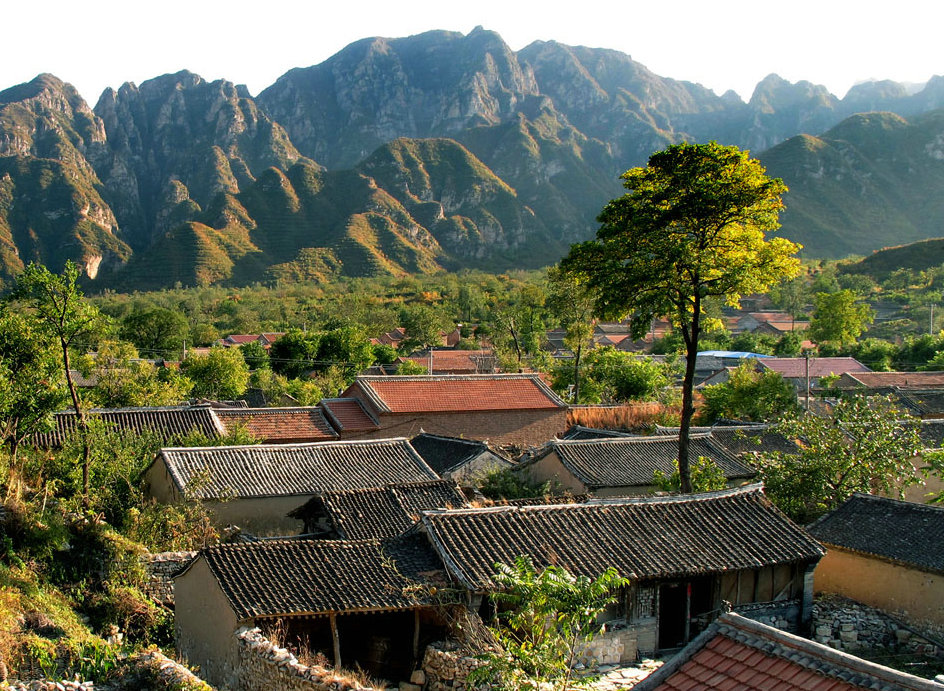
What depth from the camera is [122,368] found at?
3969 cm

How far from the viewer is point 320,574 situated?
1315 centimetres

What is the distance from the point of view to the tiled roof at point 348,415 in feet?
99.6

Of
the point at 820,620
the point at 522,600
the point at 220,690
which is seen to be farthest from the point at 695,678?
the point at 820,620

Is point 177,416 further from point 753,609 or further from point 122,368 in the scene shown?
point 753,609

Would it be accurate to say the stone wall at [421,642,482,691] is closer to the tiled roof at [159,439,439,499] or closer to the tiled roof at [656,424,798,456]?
the tiled roof at [159,439,439,499]

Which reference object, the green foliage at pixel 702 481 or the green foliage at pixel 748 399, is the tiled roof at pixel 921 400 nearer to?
the green foliage at pixel 748 399

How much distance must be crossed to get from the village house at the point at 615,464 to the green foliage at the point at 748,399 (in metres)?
8.56

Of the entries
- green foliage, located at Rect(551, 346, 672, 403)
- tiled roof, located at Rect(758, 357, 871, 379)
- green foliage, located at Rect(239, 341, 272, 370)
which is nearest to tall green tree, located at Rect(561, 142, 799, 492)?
green foliage, located at Rect(551, 346, 672, 403)

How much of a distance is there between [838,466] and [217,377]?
112 feet

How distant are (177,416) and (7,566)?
12.1 metres

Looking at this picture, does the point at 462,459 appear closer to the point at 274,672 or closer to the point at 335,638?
the point at 335,638

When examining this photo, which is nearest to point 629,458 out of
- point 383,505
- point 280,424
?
point 383,505

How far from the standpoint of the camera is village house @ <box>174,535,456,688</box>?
12.2m

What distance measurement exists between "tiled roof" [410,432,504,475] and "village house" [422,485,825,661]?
10608 millimetres
